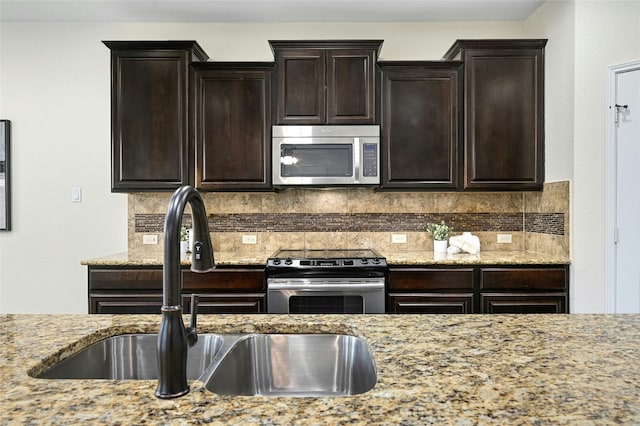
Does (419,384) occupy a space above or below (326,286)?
Answer: above

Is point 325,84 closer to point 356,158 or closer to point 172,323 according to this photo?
point 356,158

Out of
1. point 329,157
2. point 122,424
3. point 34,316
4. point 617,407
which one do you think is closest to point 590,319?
point 617,407

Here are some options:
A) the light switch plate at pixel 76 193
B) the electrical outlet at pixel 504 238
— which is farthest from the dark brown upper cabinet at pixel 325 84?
the light switch plate at pixel 76 193

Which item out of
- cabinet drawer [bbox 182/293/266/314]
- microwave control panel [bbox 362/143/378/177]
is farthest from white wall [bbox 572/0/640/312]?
cabinet drawer [bbox 182/293/266/314]

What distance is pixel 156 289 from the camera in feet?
9.80

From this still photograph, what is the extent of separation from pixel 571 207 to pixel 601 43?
1.09m

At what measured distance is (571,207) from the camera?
2.90 m

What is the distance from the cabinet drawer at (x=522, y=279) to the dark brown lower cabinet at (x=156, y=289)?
5.05 ft

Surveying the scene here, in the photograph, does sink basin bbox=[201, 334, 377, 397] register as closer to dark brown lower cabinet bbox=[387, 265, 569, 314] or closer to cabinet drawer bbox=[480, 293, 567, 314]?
dark brown lower cabinet bbox=[387, 265, 569, 314]

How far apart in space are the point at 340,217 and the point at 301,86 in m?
1.10

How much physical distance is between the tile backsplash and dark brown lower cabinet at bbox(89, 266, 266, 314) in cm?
61

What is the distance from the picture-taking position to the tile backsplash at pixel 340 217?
3.60 meters

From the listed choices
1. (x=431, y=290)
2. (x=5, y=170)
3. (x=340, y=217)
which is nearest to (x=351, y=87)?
(x=340, y=217)

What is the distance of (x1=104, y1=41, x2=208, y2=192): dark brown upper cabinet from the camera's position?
10.5 feet
